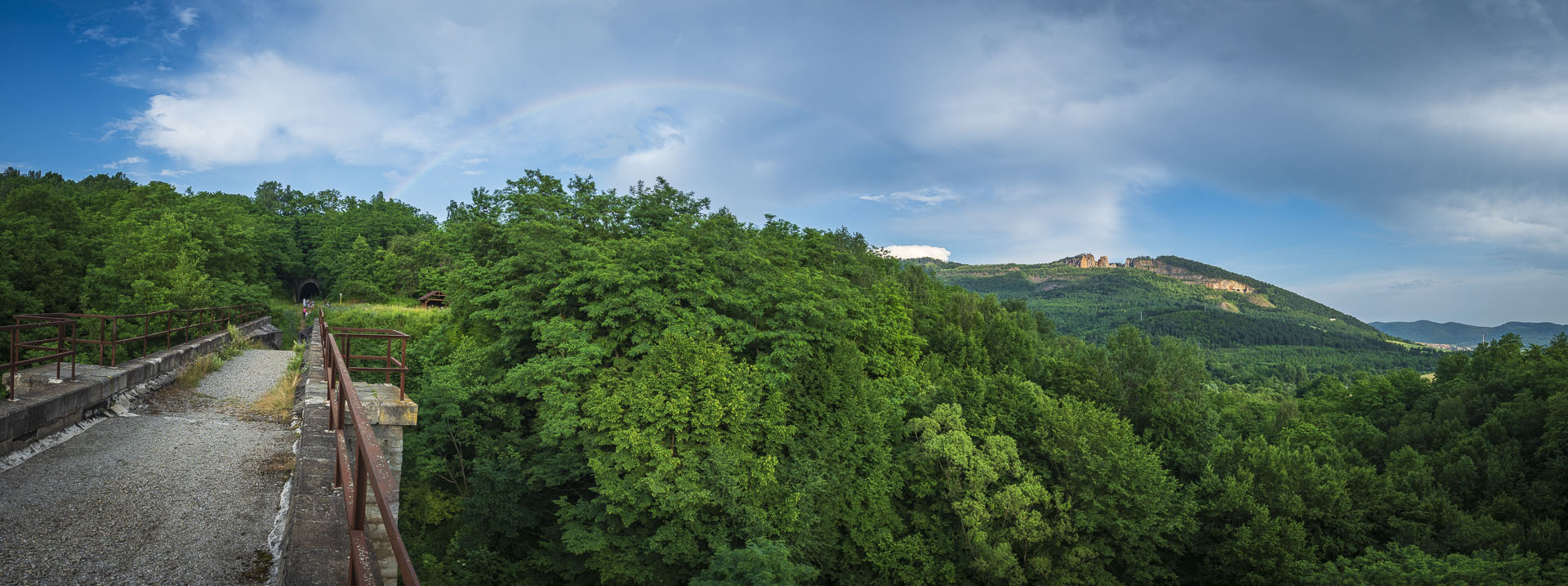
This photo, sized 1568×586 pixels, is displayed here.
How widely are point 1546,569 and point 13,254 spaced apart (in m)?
56.8

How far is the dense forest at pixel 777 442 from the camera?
18.9 metres

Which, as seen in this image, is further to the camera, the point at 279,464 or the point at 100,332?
the point at 100,332

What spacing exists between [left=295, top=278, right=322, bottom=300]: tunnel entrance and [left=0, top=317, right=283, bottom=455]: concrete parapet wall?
58275mm

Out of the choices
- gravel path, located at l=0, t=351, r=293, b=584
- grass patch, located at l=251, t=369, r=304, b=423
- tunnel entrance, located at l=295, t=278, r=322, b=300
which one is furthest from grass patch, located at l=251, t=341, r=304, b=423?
tunnel entrance, located at l=295, t=278, r=322, b=300

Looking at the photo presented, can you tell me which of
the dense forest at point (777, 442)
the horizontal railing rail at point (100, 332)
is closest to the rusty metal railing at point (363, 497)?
the horizontal railing rail at point (100, 332)

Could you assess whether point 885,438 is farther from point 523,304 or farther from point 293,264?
point 293,264

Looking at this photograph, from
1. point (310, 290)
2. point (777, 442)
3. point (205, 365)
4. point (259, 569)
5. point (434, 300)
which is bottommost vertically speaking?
point (777, 442)

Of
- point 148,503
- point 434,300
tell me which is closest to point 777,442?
point 148,503

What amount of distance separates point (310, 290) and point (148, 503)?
70.0 m

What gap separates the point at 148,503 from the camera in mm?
4910

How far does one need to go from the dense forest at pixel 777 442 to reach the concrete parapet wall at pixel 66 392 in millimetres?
9611

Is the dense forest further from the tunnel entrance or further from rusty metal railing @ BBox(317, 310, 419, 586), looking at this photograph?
the tunnel entrance

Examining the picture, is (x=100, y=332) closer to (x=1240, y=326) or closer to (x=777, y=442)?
(x=777, y=442)

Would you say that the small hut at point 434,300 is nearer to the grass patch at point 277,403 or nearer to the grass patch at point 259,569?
the grass patch at point 277,403
